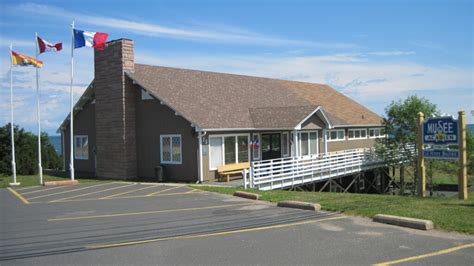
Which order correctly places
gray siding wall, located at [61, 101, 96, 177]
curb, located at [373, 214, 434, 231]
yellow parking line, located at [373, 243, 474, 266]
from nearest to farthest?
yellow parking line, located at [373, 243, 474, 266]
curb, located at [373, 214, 434, 231]
gray siding wall, located at [61, 101, 96, 177]

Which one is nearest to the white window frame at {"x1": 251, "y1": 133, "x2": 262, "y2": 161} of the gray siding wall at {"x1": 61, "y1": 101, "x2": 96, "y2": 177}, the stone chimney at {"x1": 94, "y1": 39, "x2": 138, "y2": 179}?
the stone chimney at {"x1": 94, "y1": 39, "x2": 138, "y2": 179}

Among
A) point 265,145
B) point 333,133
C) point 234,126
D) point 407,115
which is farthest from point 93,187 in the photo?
point 407,115

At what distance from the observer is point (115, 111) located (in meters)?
24.6

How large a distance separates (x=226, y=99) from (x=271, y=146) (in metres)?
3.76

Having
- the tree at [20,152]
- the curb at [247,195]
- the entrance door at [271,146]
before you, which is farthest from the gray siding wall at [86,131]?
the curb at [247,195]

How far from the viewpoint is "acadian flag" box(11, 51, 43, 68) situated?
2248 cm

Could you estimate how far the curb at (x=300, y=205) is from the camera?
12062mm

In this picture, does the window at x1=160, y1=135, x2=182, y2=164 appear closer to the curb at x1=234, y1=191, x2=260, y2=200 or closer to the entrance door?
the entrance door

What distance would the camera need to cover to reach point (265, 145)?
26203 millimetres

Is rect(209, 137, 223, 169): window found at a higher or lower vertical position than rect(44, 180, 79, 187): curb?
higher

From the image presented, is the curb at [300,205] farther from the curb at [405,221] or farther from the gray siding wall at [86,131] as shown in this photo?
the gray siding wall at [86,131]

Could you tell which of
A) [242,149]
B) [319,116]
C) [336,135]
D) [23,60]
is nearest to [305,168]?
[242,149]

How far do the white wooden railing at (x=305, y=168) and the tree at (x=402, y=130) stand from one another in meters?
0.91

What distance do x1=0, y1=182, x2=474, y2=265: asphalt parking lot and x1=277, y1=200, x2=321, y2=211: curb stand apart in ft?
1.19
